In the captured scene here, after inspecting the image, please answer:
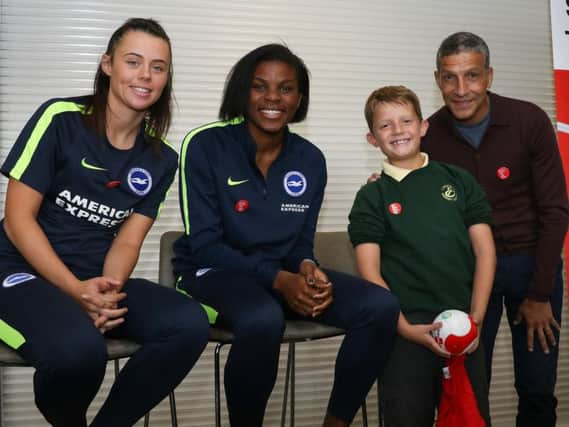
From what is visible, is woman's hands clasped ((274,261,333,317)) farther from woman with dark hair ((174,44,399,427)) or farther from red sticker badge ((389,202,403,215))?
red sticker badge ((389,202,403,215))

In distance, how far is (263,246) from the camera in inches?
84.8

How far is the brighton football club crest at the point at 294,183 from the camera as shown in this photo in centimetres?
222

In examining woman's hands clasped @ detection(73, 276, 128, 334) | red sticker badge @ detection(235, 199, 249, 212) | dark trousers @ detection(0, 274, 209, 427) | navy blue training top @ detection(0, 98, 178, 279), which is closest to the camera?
dark trousers @ detection(0, 274, 209, 427)

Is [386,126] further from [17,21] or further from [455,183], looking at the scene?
[17,21]

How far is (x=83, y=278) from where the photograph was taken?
1945 millimetres

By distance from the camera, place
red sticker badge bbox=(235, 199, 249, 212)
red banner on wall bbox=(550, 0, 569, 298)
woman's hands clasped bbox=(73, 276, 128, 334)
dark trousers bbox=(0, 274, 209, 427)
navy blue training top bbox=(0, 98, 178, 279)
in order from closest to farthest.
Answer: dark trousers bbox=(0, 274, 209, 427) < woman's hands clasped bbox=(73, 276, 128, 334) < navy blue training top bbox=(0, 98, 178, 279) < red sticker badge bbox=(235, 199, 249, 212) < red banner on wall bbox=(550, 0, 569, 298)

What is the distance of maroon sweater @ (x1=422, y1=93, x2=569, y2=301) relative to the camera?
2240 mm

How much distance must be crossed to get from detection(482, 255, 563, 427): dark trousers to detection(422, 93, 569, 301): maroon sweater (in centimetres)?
7

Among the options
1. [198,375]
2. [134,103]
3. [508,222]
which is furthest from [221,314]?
[198,375]

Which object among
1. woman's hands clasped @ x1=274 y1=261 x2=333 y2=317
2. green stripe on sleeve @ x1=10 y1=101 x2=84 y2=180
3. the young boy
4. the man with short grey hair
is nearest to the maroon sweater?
the man with short grey hair

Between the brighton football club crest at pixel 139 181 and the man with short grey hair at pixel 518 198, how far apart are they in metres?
0.98

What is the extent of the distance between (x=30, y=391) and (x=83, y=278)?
124 cm

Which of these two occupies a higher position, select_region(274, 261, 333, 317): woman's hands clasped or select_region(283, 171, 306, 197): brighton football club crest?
select_region(283, 171, 306, 197): brighton football club crest

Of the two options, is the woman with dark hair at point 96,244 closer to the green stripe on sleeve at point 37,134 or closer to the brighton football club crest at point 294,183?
the green stripe on sleeve at point 37,134
